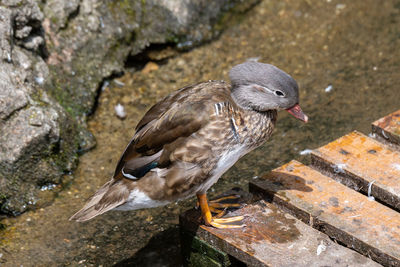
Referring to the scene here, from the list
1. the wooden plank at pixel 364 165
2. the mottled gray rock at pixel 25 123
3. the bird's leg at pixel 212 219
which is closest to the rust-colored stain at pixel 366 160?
the wooden plank at pixel 364 165

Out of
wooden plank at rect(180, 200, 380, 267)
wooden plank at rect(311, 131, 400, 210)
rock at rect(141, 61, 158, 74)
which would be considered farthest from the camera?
rock at rect(141, 61, 158, 74)

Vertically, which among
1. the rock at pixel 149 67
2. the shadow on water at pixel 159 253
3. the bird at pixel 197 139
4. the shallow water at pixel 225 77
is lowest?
the shadow on water at pixel 159 253

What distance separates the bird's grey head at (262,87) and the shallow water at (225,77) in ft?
3.76

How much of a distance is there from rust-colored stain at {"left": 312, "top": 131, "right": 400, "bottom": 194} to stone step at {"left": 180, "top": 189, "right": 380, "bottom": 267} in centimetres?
52

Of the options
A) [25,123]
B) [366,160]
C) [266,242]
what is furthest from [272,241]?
[25,123]

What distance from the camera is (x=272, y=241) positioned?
3.23m

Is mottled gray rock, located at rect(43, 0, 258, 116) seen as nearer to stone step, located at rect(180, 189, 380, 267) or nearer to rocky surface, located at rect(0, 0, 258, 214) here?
rocky surface, located at rect(0, 0, 258, 214)

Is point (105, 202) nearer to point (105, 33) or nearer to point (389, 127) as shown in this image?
point (389, 127)

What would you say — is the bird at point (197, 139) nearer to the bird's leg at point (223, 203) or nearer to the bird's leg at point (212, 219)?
the bird's leg at point (212, 219)

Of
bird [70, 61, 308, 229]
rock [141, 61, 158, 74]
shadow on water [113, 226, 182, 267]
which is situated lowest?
shadow on water [113, 226, 182, 267]

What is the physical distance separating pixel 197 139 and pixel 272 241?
2.27ft

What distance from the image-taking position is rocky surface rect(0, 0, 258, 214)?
4316 millimetres

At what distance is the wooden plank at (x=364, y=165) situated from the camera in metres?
3.50

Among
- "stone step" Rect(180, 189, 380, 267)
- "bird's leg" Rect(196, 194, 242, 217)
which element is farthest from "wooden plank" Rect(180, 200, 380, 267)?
"bird's leg" Rect(196, 194, 242, 217)
